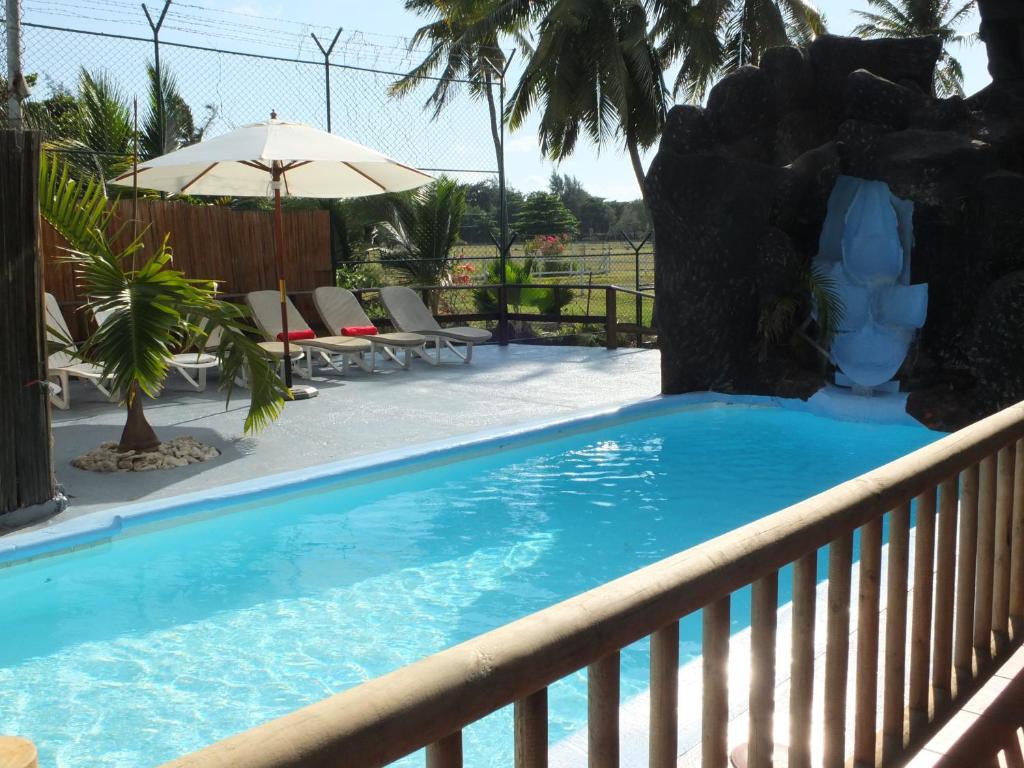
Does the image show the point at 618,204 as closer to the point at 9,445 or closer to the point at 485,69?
the point at 485,69

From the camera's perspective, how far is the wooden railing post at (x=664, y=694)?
137 centimetres

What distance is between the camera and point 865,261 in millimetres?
8523

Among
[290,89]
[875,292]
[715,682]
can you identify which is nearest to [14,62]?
[290,89]

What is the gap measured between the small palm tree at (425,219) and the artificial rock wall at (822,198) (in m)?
11.4

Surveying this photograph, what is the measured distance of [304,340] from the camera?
10.1 meters

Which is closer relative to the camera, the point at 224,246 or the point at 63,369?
the point at 63,369

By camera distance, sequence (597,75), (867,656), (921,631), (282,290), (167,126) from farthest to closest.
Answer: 1. (597,75)
2. (167,126)
3. (282,290)
4. (921,631)
5. (867,656)

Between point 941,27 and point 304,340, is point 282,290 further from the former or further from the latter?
point 941,27

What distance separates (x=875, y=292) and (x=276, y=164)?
18.4ft

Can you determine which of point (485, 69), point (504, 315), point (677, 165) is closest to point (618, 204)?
point (485, 69)

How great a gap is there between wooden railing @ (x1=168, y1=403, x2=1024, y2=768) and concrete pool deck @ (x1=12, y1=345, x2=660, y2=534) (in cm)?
451

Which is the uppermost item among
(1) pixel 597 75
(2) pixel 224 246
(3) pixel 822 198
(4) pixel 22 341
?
(1) pixel 597 75

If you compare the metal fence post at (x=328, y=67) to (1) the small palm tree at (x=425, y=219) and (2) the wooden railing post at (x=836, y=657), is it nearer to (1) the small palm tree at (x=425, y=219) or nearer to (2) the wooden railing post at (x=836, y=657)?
(1) the small palm tree at (x=425, y=219)

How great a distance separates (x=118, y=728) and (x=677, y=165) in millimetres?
6961
